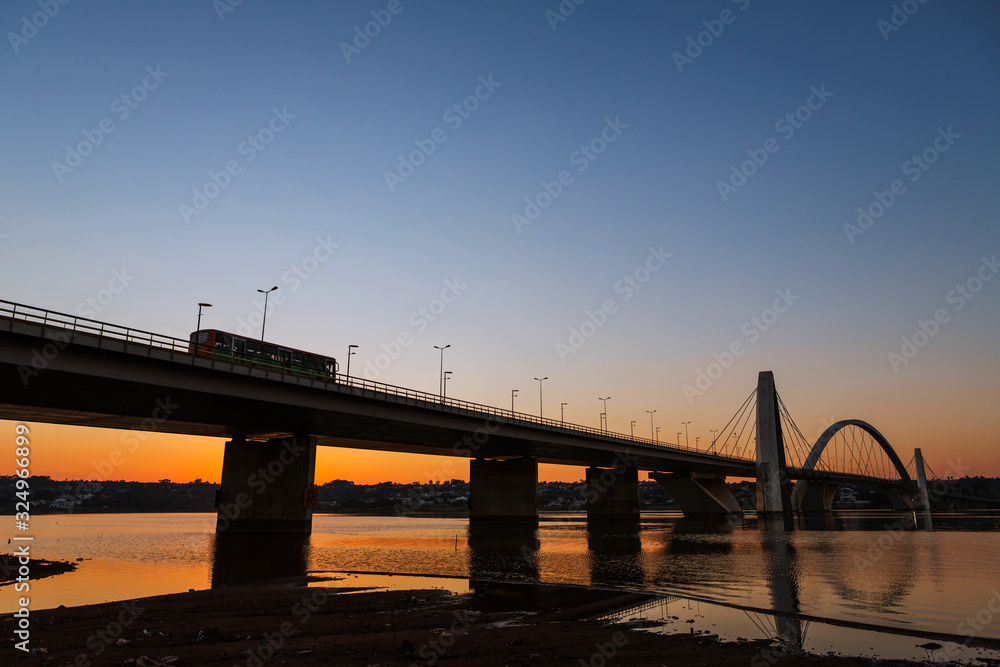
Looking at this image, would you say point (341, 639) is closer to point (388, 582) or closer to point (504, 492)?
point (388, 582)

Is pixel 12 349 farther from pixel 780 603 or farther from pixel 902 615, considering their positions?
pixel 902 615

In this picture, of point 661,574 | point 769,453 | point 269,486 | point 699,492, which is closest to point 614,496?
point 699,492

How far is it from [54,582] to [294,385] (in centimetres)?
2158

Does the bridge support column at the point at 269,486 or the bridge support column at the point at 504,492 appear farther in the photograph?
the bridge support column at the point at 504,492

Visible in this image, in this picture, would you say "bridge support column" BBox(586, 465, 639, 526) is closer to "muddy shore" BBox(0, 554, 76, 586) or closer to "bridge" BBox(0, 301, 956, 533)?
"bridge" BBox(0, 301, 956, 533)

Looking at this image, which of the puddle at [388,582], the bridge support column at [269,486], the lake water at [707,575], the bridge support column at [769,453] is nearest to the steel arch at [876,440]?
the bridge support column at [769,453]

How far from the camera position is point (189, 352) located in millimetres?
39719

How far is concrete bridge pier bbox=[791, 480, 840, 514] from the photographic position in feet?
465

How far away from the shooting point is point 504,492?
281 feet

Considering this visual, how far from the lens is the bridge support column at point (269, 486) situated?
5556 centimetres

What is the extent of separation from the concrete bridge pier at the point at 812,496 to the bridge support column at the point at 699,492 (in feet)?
60.8

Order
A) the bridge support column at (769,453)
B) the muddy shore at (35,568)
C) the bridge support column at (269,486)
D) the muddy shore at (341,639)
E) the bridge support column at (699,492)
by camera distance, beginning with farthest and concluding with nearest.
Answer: the bridge support column at (699,492)
the bridge support column at (769,453)
the bridge support column at (269,486)
the muddy shore at (35,568)
the muddy shore at (341,639)

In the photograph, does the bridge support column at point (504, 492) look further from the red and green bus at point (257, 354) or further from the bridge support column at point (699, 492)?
the bridge support column at point (699, 492)

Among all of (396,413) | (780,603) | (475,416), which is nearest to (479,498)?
(475,416)
